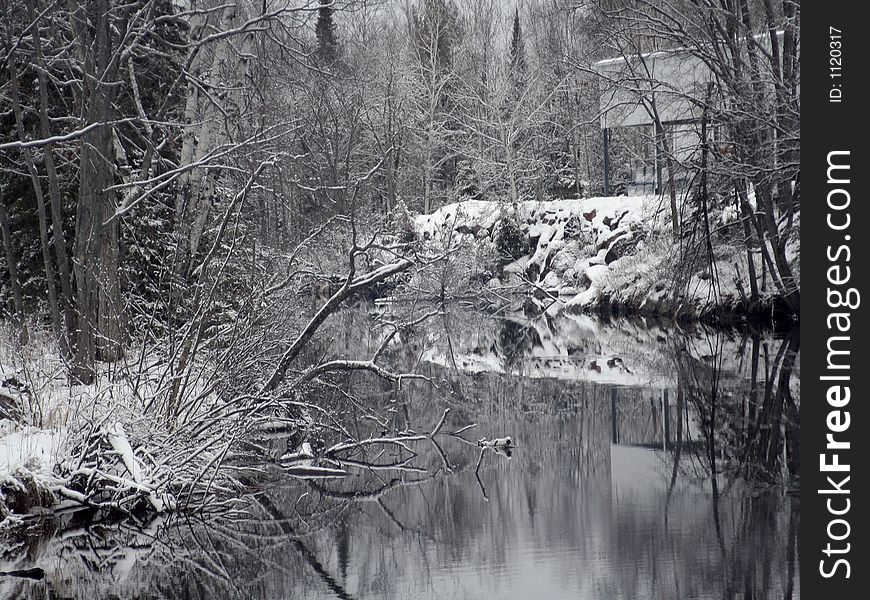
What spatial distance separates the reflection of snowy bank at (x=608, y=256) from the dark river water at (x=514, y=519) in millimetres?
7117

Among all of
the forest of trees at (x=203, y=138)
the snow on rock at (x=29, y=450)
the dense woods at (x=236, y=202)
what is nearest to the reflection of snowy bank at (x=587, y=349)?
the dense woods at (x=236, y=202)

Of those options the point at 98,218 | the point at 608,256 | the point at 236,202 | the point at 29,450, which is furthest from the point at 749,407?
the point at 608,256

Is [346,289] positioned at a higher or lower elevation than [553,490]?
higher

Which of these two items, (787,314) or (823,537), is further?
(787,314)

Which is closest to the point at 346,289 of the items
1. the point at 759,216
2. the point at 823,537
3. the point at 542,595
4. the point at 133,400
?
the point at 133,400

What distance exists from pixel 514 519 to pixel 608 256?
22.1m

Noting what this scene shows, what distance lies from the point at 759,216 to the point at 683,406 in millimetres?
7995

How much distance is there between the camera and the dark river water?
21.0 ft

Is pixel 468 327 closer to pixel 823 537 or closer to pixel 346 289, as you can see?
→ pixel 346 289

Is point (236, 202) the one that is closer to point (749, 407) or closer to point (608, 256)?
point (749, 407)

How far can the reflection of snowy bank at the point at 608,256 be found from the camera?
21.5 meters

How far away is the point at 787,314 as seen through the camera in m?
Answer: 20.8

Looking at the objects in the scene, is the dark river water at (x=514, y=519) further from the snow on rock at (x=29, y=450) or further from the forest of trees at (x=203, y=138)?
the forest of trees at (x=203, y=138)

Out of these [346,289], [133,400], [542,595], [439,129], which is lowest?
[542,595]
